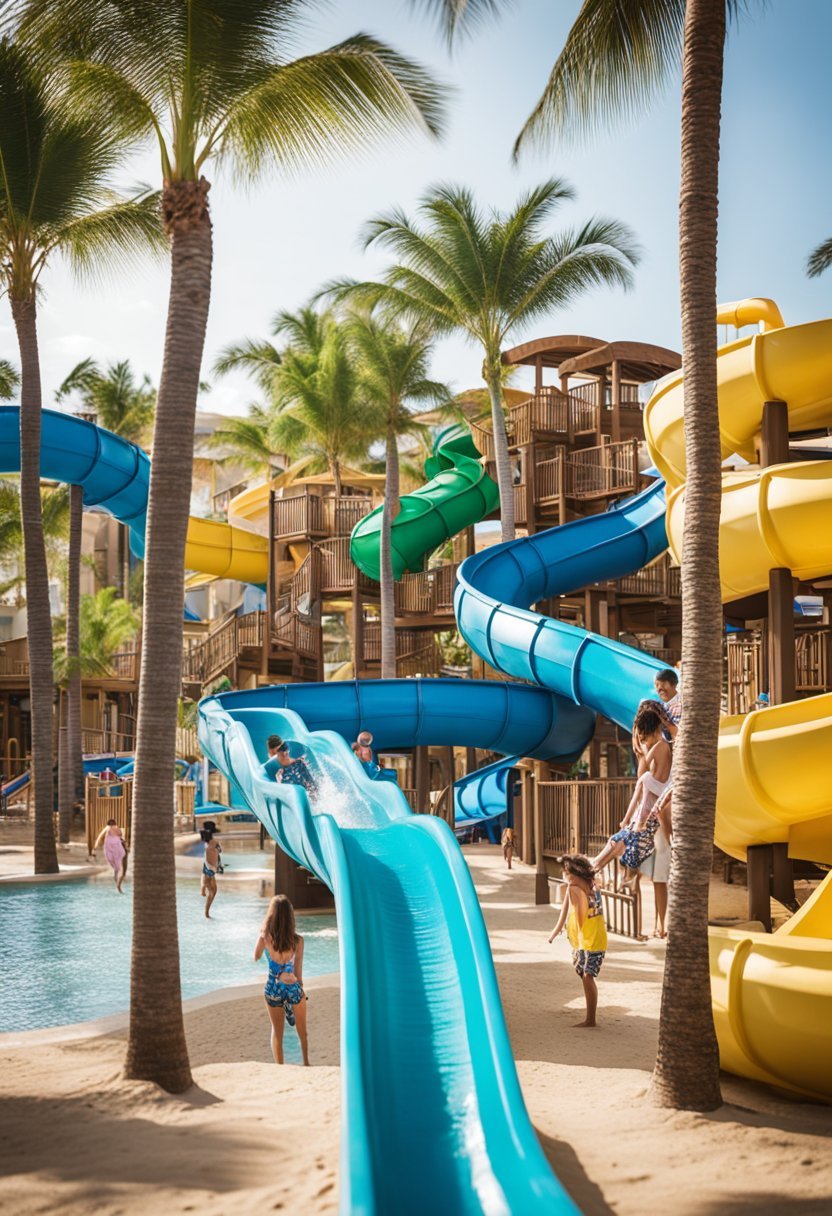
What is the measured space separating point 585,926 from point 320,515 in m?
20.4

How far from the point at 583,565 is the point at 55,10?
13346 millimetres

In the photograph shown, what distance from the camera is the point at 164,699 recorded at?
7977mm

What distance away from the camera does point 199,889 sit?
63.9 ft

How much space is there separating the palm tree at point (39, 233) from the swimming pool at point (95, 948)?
2.43 meters

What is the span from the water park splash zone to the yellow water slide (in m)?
0.02

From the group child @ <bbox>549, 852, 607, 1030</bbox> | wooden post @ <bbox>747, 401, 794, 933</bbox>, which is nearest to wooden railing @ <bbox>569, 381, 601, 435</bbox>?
wooden post @ <bbox>747, 401, 794, 933</bbox>

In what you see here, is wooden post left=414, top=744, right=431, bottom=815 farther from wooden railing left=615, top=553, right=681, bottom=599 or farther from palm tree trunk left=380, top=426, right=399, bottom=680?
wooden railing left=615, top=553, right=681, bottom=599

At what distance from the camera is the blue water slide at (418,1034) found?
5406 millimetres

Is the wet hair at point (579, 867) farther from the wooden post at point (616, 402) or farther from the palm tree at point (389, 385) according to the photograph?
the wooden post at point (616, 402)

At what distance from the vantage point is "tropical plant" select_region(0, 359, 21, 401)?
2961 centimetres

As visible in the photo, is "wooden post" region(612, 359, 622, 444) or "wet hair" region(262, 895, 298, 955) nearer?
"wet hair" region(262, 895, 298, 955)

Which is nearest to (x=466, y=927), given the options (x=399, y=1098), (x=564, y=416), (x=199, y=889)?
(x=399, y=1098)

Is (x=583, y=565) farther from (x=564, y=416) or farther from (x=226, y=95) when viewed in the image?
(x=226, y=95)

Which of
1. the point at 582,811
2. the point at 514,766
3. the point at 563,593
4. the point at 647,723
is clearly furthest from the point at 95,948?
the point at 514,766
